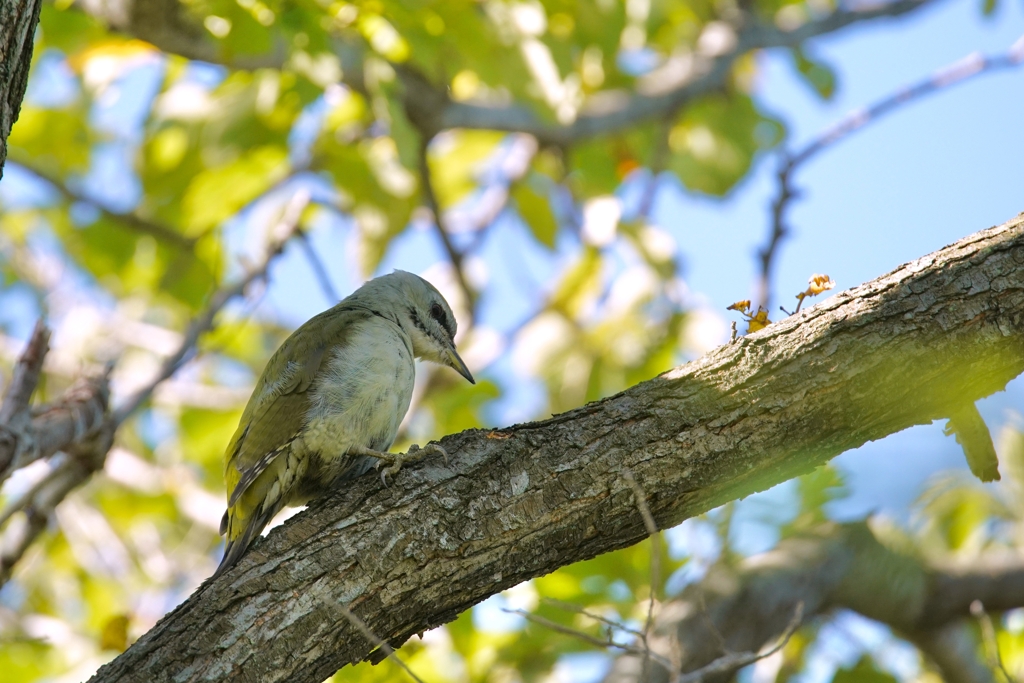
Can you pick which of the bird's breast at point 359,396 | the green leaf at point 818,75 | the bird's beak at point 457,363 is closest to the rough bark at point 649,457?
the bird's breast at point 359,396

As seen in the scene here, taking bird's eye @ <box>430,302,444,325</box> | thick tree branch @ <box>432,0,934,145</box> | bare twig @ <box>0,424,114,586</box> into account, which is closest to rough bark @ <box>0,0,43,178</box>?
bare twig @ <box>0,424,114,586</box>

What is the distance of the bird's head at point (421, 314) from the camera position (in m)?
5.19

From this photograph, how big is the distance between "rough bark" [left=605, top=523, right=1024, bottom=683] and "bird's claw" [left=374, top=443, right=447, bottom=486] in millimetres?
2136

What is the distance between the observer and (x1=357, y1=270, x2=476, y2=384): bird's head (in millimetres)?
5188

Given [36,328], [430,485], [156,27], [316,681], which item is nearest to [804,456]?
[430,485]

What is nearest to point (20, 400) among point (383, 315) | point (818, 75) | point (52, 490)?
point (52, 490)

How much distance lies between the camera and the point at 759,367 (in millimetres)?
3008

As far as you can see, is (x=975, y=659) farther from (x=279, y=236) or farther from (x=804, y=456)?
(x=279, y=236)

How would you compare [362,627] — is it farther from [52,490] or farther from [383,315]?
[383,315]

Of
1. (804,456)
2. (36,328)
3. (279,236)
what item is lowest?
(804,456)

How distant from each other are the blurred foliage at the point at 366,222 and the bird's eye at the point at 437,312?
32.0 inches

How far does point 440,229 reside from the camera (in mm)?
6617

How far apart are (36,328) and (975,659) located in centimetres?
551

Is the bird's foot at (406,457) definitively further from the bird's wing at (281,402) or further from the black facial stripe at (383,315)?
the black facial stripe at (383,315)
